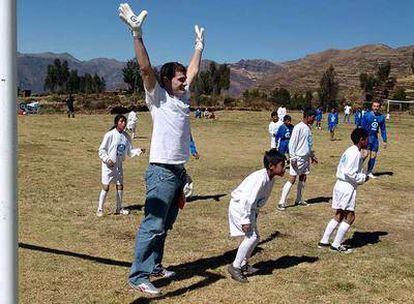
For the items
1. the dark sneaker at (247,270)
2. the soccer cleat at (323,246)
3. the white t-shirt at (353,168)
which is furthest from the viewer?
the soccer cleat at (323,246)

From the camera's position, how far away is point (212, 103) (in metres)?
63.1

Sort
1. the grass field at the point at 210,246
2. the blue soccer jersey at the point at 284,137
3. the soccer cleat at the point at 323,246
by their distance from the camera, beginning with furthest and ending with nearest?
the blue soccer jersey at the point at 284,137
the soccer cleat at the point at 323,246
the grass field at the point at 210,246

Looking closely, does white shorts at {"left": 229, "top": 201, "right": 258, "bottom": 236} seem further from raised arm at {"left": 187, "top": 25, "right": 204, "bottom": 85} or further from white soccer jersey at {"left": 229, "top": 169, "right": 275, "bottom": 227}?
raised arm at {"left": 187, "top": 25, "right": 204, "bottom": 85}

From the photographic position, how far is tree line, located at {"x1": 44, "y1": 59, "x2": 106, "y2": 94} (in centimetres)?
11062

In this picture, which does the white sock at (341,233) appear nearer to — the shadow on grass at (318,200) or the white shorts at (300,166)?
the white shorts at (300,166)

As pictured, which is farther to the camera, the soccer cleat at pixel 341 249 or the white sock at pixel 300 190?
the white sock at pixel 300 190

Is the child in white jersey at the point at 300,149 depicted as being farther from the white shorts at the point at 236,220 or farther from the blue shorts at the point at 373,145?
the blue shorts at the point at 373,145

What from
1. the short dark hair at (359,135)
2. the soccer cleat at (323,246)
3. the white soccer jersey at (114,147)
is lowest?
the soccer cleat at (323,246)

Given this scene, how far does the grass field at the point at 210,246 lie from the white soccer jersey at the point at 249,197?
795 mm

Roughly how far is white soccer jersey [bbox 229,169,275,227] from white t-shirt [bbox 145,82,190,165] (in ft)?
3.31

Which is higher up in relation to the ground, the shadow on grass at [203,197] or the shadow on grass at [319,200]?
the shadow on grass at [319,200]

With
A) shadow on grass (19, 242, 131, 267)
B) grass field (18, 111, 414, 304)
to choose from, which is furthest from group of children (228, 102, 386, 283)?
Result: shadow on grass (19, 242, 131, 267)

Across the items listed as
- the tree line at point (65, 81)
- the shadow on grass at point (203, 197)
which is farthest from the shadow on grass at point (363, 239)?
the tree line at point (65, 81)

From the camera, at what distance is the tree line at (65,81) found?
111 meters
